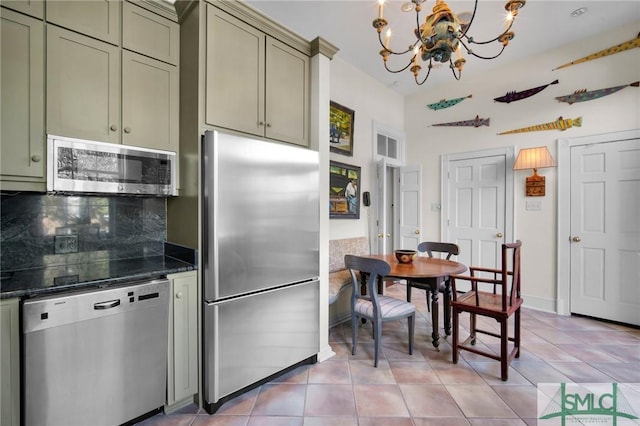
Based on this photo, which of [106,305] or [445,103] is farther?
[445,103]

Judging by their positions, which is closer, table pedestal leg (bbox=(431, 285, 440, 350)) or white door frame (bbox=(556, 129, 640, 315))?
table pedestal leg (bbox=(431, 285, 440, 350))

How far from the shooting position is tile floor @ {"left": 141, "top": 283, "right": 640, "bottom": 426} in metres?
1.75

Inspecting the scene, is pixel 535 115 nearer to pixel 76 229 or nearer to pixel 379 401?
pixel 379 401

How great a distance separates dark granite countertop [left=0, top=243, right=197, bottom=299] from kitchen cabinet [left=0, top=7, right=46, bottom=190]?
1.61 feet

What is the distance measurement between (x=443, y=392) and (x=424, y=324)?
4.08 feet

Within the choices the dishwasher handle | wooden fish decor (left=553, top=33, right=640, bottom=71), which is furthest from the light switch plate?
the dishwasher handle

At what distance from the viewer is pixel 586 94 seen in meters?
3.32

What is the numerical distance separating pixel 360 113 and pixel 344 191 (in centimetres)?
115

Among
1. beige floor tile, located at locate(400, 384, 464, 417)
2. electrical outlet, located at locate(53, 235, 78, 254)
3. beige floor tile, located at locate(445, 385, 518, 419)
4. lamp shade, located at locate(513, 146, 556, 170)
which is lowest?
beige floor tile, located at locate(400, 384, 464, 417)

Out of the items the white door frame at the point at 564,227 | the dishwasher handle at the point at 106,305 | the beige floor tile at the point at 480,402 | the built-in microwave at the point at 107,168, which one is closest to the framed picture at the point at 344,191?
the built-in microwave at the point at 107,168

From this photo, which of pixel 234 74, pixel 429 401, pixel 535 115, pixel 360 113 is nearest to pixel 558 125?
pixel 535 115

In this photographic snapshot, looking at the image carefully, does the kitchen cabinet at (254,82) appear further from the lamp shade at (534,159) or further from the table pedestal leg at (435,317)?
the lamp shade at (534,159)

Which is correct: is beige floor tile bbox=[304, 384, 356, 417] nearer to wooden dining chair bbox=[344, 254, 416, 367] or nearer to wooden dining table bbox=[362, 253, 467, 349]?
wooden dining chair bbox=[344, 254, 416, 367]

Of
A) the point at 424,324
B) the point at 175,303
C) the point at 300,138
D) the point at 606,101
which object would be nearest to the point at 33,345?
the point at 175,303
